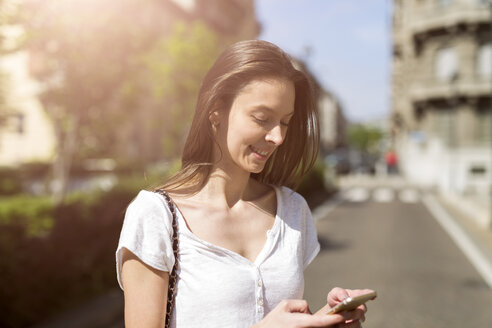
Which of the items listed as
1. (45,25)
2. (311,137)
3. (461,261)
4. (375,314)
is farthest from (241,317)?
(461,261)

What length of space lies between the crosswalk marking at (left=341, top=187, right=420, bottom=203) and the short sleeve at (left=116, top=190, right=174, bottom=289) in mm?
22852

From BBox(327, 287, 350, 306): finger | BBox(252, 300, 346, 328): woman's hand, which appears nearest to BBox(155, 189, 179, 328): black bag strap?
BBox(252, 300, 346, 328): woman's hand

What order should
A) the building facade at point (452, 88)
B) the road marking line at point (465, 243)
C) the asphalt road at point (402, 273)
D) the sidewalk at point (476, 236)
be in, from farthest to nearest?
the building facade at point (452, 88) → the sidewalk at point (476, 236) → the road marking line at point (465, 243) → the asphalt road at point (402, 273)

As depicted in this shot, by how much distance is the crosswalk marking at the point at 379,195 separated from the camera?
2428cm

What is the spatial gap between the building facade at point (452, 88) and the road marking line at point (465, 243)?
49.4 ft

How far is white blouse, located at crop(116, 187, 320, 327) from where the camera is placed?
1.47m

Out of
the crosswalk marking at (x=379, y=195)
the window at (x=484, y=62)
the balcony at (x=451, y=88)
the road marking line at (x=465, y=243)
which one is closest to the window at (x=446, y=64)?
the balcony at (x=451, y=88)

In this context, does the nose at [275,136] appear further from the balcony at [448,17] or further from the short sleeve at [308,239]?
the balcony at [448,17]

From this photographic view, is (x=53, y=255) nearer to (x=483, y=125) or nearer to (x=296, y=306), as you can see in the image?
(x=296, y=306)

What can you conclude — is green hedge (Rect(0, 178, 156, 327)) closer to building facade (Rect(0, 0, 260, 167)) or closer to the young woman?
building facade (Rect(0, 0, 260, 167))

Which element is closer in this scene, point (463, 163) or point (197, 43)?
point (197, 43)

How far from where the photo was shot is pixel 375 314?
274 inches

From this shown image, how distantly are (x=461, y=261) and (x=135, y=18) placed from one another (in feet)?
28.1

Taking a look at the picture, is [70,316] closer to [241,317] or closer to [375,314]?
[375,314]
